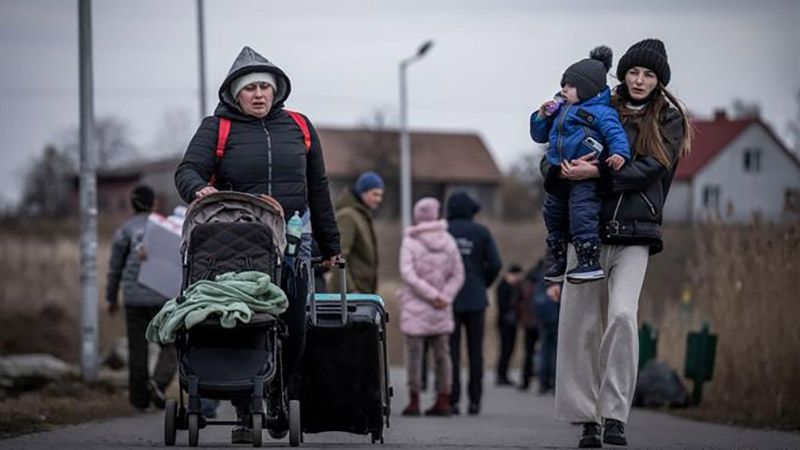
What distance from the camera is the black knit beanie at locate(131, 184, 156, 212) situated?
16.0 meters

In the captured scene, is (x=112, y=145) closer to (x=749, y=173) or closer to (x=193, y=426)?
(x=749, y=173)

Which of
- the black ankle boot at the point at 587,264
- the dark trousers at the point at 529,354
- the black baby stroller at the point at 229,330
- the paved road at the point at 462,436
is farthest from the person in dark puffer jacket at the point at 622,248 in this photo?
the dark trousers at the point at 529,354

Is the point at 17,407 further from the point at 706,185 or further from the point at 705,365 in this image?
the point at 706,185

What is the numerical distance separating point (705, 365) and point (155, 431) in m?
6.49

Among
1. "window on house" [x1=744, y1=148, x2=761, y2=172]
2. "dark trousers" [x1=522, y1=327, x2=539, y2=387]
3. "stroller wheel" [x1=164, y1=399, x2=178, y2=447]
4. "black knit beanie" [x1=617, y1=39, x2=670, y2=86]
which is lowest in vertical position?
"dark trousers" [x1=522, y1=327, x2=539, y2=387]

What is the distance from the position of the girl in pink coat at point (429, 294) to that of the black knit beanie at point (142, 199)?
2319 millimetres

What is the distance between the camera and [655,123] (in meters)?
10.0

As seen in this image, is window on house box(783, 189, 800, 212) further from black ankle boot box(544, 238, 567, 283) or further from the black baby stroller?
the black baby stroller

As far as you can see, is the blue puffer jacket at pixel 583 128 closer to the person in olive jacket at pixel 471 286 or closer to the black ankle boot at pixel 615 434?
the black ankle boot at pixel 615 434

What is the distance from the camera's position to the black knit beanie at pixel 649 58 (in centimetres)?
1001

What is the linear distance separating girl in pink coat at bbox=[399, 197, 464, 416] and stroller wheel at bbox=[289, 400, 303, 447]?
21.1ft

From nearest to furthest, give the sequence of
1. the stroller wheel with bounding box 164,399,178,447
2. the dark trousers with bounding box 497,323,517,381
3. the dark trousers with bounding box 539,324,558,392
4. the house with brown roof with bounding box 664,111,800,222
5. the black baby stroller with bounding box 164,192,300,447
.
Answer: the black baby stroller with bounding box 164,192,300,447, the stroller wheel with bounding box 164,399,178,447, the dark trousers with bounding box 539,324,558,392, the dark trousers with bounding box 497,323,517,381, the house with brown roof with bounding box 664,111,800,222

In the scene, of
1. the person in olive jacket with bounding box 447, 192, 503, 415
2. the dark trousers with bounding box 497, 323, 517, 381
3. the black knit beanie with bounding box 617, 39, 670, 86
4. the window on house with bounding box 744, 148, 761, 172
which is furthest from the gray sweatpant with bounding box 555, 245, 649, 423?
the window on house with bounding box 744, 148, 761, 172

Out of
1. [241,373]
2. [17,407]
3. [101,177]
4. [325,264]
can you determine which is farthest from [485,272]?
[101,177]
